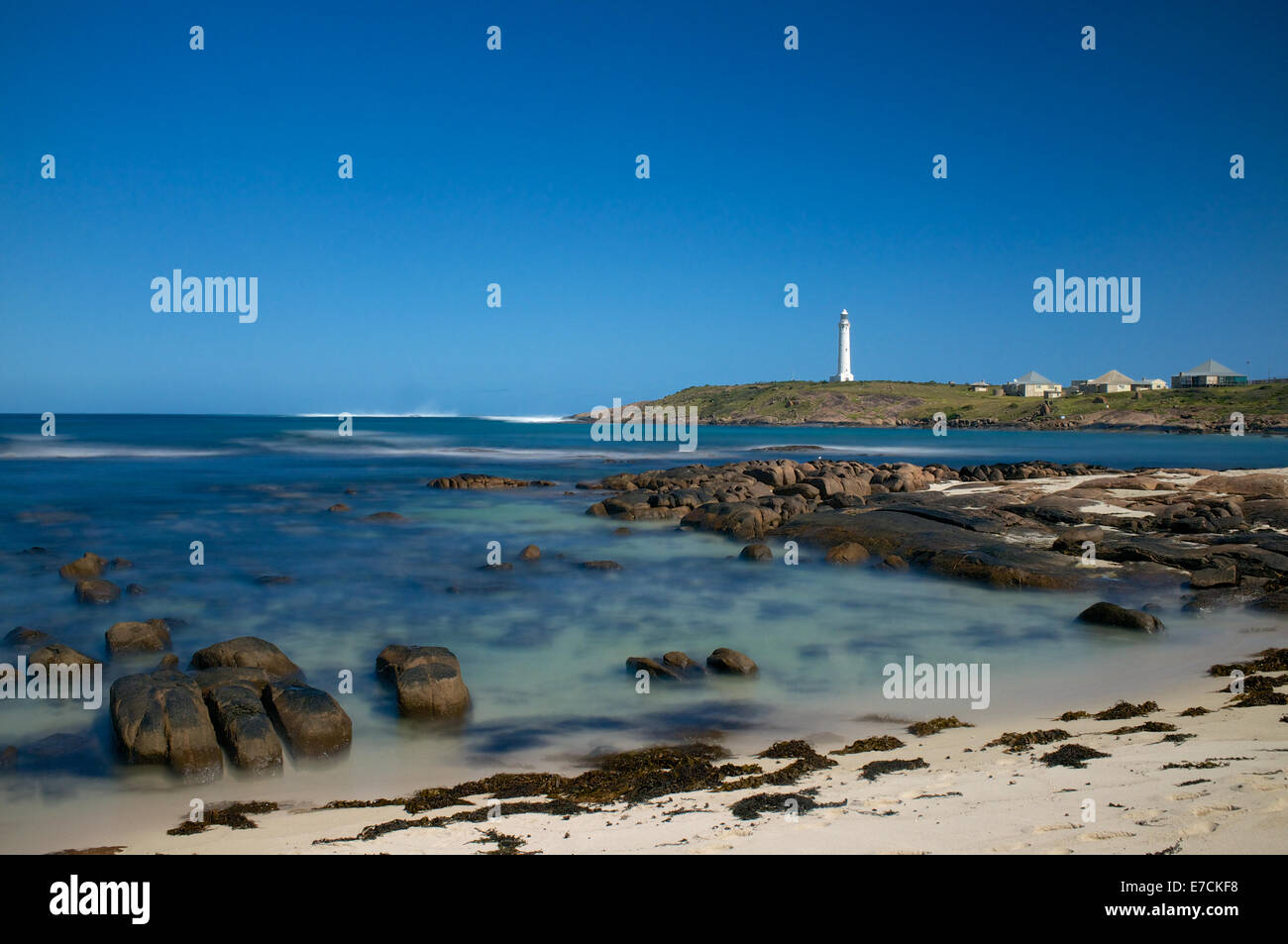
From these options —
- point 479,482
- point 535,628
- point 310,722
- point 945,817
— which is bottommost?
point 535,628

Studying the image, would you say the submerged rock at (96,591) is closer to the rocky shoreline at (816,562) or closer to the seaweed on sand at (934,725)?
the rocky shoreline at (816,562)

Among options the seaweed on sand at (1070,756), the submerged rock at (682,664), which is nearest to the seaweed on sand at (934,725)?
the seaweed on sand at (1070,756)

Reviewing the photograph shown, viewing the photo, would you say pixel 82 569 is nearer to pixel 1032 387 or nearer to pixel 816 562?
pixel 816 562

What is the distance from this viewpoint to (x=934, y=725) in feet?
30.1

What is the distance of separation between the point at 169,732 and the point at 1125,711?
1035cm

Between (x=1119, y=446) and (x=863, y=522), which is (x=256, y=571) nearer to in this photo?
(x=863, y=522)

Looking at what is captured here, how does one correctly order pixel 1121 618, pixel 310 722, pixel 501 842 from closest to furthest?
pixel 501 842, pixel 310 722, pixel 1121 618

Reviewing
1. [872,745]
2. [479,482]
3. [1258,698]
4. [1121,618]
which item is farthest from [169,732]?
[479,482]

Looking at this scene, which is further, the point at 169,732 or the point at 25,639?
the point at 25,639
